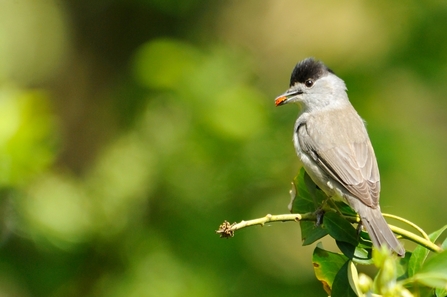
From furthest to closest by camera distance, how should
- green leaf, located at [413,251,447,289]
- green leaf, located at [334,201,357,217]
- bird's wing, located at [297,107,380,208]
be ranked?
bird's wing, located at [297,107,380,208]
green leaf, located at [334,201,357,217]
green leaf, located at [413,251,447,289]

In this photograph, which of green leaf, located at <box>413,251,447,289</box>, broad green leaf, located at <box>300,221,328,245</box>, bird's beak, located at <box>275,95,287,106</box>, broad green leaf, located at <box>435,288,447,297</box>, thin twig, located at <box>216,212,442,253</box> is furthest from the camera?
bird's beak, located at <box>275,95,287,106</box>

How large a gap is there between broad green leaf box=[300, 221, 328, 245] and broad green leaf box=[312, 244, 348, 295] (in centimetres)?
7

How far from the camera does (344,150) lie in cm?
357

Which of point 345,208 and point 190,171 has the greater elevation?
point 190,171

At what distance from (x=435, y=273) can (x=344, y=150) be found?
7.25 feet

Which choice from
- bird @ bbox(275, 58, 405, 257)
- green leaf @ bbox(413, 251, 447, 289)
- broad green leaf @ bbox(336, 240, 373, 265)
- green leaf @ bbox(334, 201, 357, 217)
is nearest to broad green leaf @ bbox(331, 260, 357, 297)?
broad green leaf @ bbox(336, 240, 373, 265)

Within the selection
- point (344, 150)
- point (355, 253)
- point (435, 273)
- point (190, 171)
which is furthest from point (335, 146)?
point (435, 273)

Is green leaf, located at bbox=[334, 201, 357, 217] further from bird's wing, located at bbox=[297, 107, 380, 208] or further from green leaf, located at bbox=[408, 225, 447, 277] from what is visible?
green leaf, located at bbox=[408, 225, 447, 277]

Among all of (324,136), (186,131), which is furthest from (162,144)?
(324,136)

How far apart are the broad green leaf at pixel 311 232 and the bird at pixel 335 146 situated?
0.84ft

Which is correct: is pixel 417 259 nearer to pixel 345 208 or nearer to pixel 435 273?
pixel 435 273

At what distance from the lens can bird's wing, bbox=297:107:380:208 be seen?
3213 mm

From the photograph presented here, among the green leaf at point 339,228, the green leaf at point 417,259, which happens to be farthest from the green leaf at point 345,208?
the green leaf at point 417,259

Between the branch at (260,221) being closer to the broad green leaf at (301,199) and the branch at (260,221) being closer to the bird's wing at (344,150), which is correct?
the broad green leaf at (301,199)
